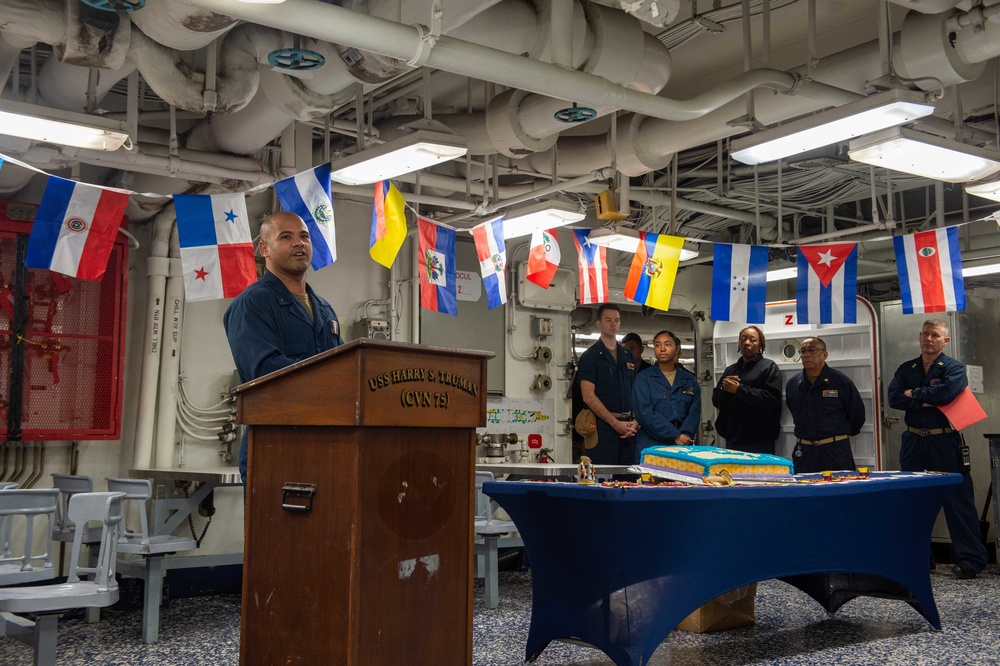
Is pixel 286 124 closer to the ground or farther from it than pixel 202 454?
farther from it

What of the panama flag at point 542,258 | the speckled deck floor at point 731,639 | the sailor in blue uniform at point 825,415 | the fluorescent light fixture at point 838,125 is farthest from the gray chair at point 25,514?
the sailor in blue uniform at point 825,415

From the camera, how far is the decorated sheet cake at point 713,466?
13.1 feet

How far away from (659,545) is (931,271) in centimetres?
416

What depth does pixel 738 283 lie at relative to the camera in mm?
7281

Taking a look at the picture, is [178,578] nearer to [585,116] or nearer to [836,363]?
[585,116]

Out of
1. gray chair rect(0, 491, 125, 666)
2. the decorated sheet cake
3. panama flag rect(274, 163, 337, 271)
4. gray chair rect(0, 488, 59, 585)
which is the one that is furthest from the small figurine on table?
panama flag rect(274, 163, 337, 271)

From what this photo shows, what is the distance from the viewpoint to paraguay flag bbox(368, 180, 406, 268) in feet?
19.0

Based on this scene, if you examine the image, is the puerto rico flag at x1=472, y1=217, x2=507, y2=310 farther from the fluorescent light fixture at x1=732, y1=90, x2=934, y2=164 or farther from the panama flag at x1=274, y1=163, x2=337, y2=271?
the fluorescent light fixture at x1=732, y1=90, x2=934, y2=164

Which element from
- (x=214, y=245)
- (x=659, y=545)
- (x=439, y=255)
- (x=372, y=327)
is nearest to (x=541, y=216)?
(x=439, y=255)

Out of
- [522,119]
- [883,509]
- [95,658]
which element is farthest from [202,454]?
[883,509]

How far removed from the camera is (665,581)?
359 centimetres

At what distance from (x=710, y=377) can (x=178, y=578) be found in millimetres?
6208

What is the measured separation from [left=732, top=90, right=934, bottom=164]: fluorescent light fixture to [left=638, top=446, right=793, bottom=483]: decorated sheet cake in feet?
5.92

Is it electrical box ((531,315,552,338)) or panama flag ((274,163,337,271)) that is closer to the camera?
panama flag ((274,163,337,271))
